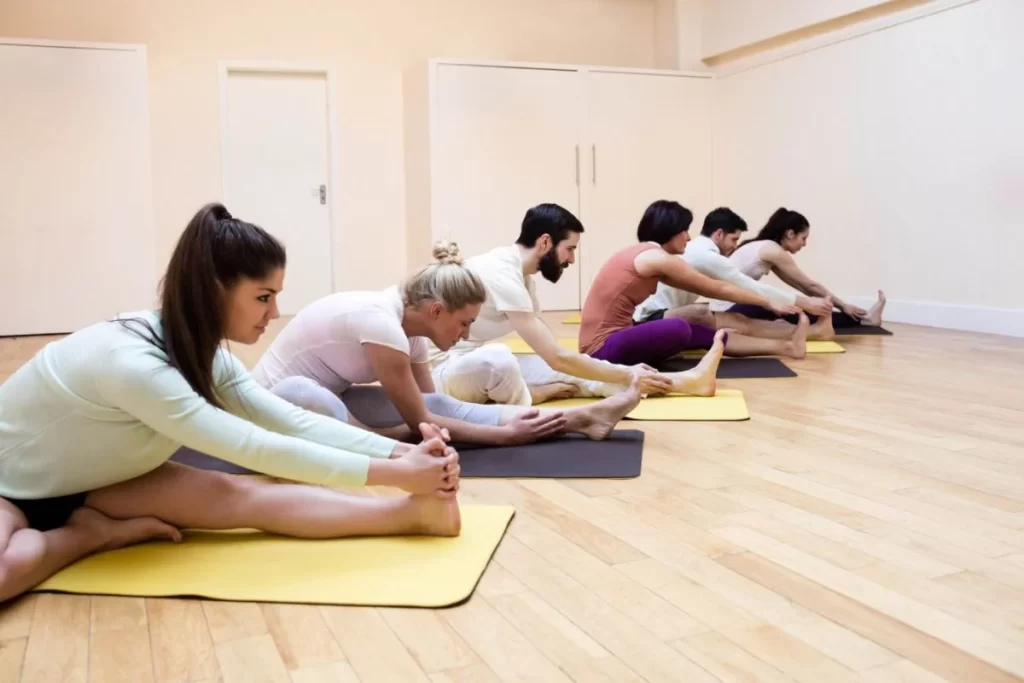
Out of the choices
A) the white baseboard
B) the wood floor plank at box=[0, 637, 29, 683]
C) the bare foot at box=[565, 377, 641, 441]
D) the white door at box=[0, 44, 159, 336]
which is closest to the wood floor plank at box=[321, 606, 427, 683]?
the wood floor plank at box=[0, 637, 29, 683]

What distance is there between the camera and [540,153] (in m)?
8.18

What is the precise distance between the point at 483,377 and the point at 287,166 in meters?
5.42

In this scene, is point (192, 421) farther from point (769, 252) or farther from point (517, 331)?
point (769, 252)

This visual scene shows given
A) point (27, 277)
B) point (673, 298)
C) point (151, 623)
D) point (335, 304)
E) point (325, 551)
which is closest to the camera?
point (151, 623)

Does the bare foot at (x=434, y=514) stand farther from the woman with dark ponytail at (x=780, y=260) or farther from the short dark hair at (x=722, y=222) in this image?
the woman with dark ponytail at (x=780, y=260)

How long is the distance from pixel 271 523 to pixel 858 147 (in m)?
6.23

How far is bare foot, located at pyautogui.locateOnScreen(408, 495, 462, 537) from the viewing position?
6.68 ft

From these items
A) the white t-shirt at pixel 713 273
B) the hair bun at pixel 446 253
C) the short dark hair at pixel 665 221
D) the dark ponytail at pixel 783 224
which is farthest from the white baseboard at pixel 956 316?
the hair bun at pixel 446 253

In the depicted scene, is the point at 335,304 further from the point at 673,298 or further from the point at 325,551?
the point at 673,298

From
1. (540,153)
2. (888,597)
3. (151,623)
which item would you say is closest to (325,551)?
(151,623)

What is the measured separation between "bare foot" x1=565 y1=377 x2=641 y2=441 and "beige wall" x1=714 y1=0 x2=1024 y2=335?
13.1 feet

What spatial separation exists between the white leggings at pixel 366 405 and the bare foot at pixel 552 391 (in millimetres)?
641

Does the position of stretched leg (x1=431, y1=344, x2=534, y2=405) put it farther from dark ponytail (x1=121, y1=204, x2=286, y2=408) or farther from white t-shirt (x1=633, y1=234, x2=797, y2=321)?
dark ponytail (x1=121, y1=204, x2=286, y2=408)

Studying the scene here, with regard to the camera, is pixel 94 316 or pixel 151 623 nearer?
pixel 151 623
